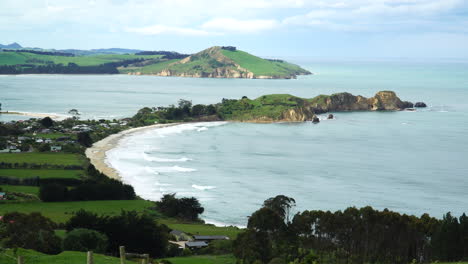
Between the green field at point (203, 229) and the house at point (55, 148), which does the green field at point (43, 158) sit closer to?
the house at point (55, 148)

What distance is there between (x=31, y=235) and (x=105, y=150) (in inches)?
1653

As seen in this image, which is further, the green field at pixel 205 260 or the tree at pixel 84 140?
the tree at pixel 84 140

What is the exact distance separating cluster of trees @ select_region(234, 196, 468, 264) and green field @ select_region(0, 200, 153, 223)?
40.0ft

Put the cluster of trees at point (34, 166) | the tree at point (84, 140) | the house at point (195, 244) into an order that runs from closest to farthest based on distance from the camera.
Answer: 1. the house at point (195, 244)
2. the cluster of trees at point (34, 166)
3. the tree at point (84, 140)

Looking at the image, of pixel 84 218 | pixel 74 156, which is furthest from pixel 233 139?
pixel 84 218

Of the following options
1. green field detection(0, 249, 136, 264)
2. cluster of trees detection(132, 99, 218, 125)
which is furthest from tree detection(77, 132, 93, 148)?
green field detection(0, 249, 136, 264)

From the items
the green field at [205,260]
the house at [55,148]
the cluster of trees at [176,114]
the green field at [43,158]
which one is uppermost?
the cluster of trees at [176,114]

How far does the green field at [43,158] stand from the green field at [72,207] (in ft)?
42.8

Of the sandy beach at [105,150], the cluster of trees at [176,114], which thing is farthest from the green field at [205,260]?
the cluster of trees at [176,114]

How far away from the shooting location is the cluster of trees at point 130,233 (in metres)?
25.7

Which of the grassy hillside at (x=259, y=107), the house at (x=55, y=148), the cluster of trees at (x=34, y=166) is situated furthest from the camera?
the grassy hillside at (x=259, y=107)

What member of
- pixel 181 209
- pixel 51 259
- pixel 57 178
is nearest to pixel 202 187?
pixel 181 209

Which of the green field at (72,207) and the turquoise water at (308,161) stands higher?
the turquoise water at (308,161)

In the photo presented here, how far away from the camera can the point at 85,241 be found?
23078 millimetres
